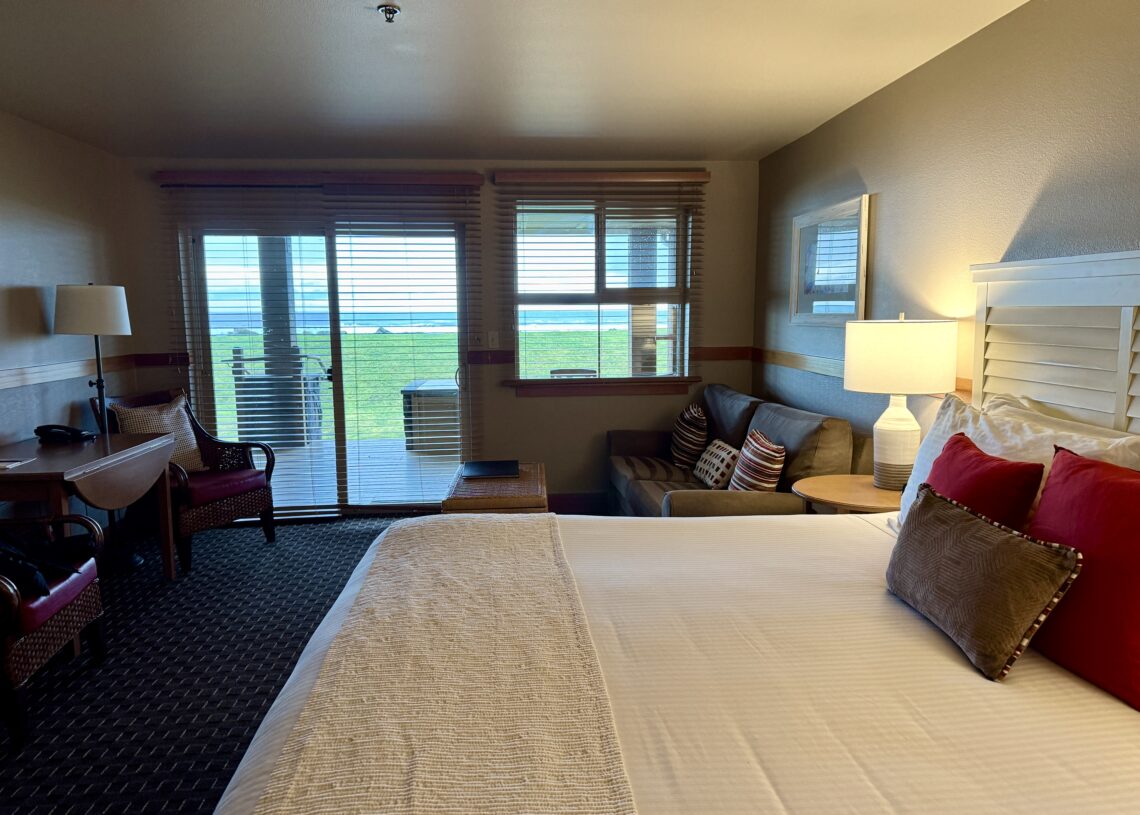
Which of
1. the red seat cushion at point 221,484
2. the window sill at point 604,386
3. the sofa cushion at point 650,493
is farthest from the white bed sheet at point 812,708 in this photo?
the window sill at point 604,386

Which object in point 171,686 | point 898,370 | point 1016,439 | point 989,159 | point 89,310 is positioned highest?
point 989,159

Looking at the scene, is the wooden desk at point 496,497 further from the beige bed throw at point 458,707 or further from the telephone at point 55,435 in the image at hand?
the telephone at point 55,435

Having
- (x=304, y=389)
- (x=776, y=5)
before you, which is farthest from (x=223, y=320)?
(x=776, y=5)

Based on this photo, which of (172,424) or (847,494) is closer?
(847,494)

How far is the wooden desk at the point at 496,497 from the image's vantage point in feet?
10.3

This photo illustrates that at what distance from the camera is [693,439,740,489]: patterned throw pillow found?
11.4 feet

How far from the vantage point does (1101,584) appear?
126 centimetres

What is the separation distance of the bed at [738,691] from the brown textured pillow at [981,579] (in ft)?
0.18

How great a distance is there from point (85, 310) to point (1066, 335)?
13.2ft

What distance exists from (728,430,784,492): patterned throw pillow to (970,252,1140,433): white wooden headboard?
2.94ft

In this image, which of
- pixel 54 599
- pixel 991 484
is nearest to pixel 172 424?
pixel 54 599

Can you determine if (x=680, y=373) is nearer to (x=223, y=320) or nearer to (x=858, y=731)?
(x=223, y=320)

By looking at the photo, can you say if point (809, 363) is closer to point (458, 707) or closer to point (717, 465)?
point (717, 465)

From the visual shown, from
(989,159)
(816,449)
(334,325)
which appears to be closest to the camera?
(989,159)
